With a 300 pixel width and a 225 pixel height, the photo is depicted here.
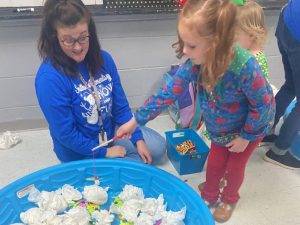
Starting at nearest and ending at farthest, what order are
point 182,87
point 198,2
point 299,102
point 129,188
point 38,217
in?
point 198,2 < point 182,87 < point 38,217 < point 129,188 < point 299,102

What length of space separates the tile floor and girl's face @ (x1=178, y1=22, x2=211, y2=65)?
0.70m

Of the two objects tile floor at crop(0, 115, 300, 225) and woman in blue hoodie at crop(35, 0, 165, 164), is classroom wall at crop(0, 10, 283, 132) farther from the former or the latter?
woman in blue hoodie at crop(35, 0, 165, 164)

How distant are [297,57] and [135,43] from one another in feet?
2.48

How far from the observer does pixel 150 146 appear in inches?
55.7

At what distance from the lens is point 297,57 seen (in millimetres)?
1276

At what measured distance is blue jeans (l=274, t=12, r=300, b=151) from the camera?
1286mm

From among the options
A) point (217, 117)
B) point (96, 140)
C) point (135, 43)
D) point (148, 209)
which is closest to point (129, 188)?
point (148, 209)

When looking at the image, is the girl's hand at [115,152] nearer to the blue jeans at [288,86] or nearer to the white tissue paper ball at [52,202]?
the white tissue paper ball at [52,202]

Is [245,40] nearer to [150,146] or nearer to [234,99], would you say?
[234,99]

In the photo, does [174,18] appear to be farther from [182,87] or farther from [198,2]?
[198,2]

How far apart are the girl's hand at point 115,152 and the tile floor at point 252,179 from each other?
0.28 m

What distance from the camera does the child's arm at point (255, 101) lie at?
2.81 ft

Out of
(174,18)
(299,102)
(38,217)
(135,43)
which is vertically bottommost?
(38,217)

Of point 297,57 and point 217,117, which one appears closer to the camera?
point 217,117
